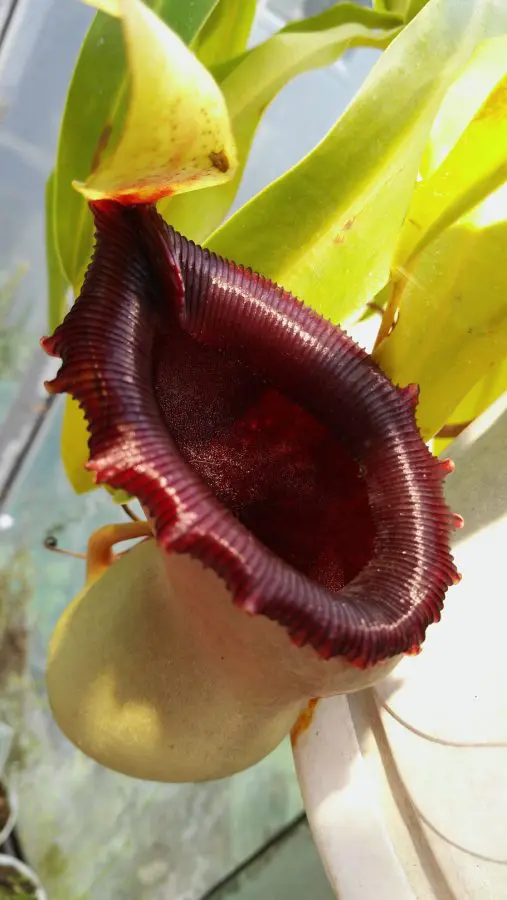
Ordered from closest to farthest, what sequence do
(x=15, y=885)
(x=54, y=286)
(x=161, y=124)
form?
(x=161, y=124), (x=54, y=286), (x=15, y=885)

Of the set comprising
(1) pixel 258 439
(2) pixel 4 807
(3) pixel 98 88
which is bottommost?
(2) pixel 4 807

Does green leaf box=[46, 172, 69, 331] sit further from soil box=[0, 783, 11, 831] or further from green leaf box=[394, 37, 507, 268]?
soil box=[0, 783, 11, 831]

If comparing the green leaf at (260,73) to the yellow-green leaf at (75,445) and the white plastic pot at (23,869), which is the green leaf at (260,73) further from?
the white plastic pot at (23,869)

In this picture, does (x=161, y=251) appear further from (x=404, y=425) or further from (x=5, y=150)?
(x=5, y=150)

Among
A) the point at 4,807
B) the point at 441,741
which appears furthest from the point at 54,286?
the point at 4,807

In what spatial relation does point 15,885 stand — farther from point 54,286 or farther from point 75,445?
point 54,286

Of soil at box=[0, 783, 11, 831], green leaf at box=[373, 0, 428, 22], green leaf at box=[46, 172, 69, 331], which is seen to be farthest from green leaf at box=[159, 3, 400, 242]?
soil at box=[0, 783, 11, 831]

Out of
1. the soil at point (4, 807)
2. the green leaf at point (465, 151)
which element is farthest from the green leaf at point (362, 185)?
the soil at point (4, 807)
